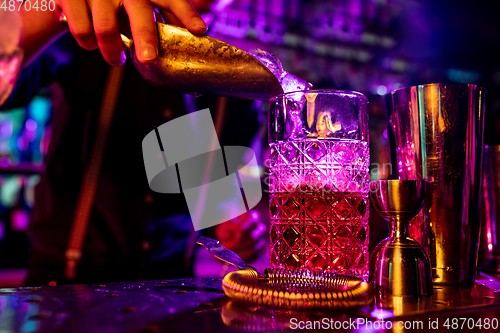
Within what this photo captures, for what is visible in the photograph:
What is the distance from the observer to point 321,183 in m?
0.60

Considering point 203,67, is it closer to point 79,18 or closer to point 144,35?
point 144,35

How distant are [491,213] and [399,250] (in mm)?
459

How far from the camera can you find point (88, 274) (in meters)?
1.39

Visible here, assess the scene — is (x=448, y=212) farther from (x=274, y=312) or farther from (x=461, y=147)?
(x=274, y=312)

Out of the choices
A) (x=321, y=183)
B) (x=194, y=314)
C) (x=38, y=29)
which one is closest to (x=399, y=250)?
(x=321, y=183)

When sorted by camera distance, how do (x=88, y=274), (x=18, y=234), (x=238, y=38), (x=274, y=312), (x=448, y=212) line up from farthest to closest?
(x=238, y=38), (x=18, y=234), (x=88, y=274), (x=448, y=212), (x=274, y=312)

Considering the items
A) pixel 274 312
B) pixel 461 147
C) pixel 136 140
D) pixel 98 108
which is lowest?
pixel 274 312

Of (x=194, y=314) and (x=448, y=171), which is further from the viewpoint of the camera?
(x=448, y=171)

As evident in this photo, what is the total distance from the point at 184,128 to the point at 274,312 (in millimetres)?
1292

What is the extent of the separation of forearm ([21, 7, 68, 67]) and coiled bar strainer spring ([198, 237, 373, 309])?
3.38 ft

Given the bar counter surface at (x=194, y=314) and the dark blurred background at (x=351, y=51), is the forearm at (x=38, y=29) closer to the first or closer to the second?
the bar counter surface at (x=194, y=314)

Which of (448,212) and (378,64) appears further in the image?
(378,64)

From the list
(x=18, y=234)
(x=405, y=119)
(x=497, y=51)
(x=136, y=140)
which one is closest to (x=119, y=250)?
(x=136, y=140)

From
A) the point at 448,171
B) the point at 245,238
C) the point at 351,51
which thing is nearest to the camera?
the point at 448,171
